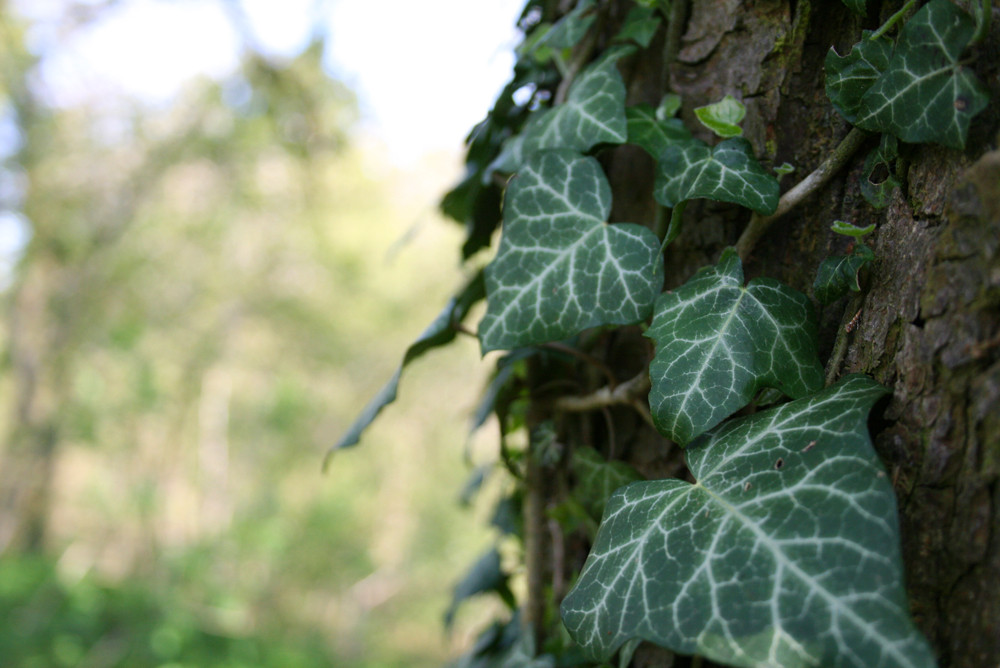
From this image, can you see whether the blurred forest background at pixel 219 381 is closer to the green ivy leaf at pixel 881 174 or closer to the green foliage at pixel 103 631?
the green foliage at pixel 103 631

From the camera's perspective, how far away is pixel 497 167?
0.79 m

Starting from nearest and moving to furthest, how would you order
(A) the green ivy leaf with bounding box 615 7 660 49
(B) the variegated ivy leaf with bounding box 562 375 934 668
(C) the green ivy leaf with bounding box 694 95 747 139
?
(B) the variegated ivy leaf with bounding box 562 375 934 668 → (C) the green ivy leaf with bounding box 694 95 747 139 → (A) the green ivy leaf with bounding box 615 7 660 49

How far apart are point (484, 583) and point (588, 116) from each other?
69cm

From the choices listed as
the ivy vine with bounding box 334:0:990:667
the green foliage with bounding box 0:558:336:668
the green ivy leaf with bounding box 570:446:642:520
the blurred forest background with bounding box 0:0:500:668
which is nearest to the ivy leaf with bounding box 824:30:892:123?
the ivy vine with bounding box 334:0:990:667

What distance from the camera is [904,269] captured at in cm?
48

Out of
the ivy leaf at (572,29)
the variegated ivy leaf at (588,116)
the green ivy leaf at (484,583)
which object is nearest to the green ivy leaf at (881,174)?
the variegated ivy leaf at (588,116)

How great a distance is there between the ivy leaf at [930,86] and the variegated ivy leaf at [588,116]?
23 centimetres

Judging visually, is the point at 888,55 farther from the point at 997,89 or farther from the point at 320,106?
the point at 320,106

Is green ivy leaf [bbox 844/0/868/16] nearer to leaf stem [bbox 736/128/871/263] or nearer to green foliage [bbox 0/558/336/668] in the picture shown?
leaf stem [bbox 736/128/871/263]

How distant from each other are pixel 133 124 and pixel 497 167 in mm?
6485

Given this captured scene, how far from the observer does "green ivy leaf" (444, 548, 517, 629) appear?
97 centimetres

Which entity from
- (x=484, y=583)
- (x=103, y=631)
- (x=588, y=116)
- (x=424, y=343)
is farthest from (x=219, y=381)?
(x=588, y=116)

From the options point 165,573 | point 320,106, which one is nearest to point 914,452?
point 320,106

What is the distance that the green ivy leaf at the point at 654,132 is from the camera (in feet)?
2.10
